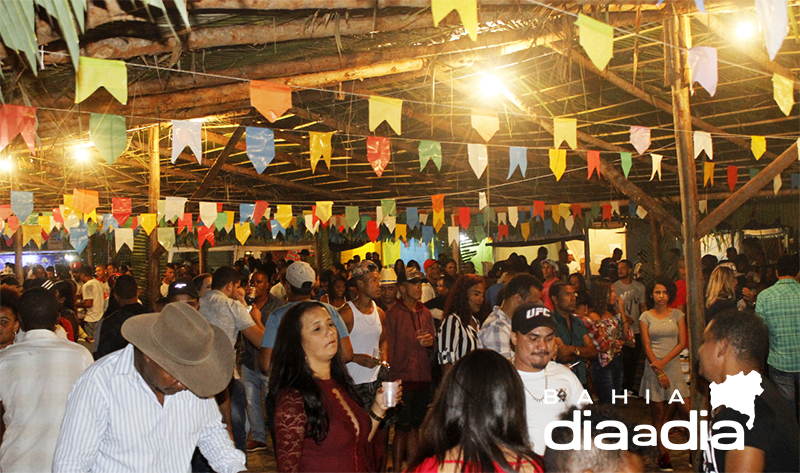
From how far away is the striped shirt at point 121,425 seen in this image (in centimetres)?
201

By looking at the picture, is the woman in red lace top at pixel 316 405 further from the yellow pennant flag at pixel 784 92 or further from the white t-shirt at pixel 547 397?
the yellow pennant flag at pixel 784 92

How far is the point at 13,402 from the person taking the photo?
9.82ft

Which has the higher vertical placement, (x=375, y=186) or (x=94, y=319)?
(x=375, y=186)

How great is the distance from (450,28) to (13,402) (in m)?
4.33

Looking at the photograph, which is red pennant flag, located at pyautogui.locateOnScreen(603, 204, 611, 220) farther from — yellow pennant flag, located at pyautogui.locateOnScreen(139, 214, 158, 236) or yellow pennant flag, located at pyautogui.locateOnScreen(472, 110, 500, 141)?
yellow pennant flag, located at pyautogui.locateOnScreen(139, 214, 158, 236)

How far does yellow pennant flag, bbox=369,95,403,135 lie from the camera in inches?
220

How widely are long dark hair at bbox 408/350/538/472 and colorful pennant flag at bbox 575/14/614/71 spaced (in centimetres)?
250

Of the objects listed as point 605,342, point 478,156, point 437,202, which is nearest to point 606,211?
point 437,202

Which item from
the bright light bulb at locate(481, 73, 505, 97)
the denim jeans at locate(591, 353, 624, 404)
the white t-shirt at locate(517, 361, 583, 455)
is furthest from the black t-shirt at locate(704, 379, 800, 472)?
the bright light bulb at locate(481, 73, 505, 97)

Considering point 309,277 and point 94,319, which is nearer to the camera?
point 309,277

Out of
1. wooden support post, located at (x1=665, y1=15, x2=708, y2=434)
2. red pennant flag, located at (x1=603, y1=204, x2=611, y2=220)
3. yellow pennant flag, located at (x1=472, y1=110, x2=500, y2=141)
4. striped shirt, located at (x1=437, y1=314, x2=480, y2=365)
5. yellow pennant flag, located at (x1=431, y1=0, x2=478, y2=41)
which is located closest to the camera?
yellow pennant flag, located at (x1=431, y1=0, x2=478, y2=41)

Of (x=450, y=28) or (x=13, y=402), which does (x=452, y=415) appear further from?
(x=450, y=28)

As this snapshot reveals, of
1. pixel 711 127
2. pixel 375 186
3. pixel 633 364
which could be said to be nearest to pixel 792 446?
pixel 633 364

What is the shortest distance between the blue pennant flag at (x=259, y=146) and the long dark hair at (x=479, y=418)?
4347 mm
